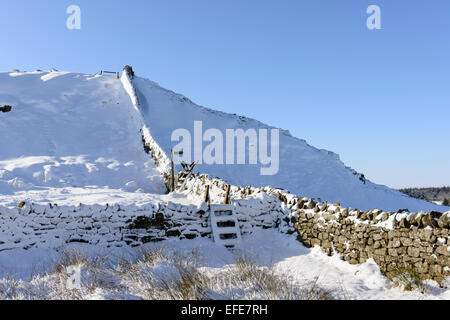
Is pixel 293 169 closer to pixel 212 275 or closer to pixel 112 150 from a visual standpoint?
pixel 112 150

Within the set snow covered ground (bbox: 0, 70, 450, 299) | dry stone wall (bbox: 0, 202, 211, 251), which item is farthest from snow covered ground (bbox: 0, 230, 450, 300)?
dry stone wall (bbox: 0, 202, 211, 251)

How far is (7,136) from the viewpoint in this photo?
18.2m

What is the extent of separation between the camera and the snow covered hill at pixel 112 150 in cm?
1484

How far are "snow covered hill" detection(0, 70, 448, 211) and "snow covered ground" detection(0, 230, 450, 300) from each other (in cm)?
430

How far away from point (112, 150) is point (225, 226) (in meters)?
12.4

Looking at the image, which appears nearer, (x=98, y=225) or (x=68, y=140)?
(x=98, y=225)

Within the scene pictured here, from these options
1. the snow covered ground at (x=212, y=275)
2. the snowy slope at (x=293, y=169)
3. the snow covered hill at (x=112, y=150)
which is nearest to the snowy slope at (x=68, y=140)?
the snow covered hill at (x=112, y=150)

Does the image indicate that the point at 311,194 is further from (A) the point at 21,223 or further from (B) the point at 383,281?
(A) the point at 21,223

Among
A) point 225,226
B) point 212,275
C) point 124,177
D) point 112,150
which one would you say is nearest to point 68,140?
point 112,150

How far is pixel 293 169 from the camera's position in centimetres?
1855

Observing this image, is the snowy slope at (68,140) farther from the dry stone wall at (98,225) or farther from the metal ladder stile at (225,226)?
the metal ladder stile at (225,226)

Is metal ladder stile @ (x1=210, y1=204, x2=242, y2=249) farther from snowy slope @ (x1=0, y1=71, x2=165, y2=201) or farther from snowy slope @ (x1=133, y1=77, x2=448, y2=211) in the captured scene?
snowy slope @ (x1=133, y1=77, x2=448, y2=211)

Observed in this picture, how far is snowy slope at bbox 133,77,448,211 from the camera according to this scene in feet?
51.6
